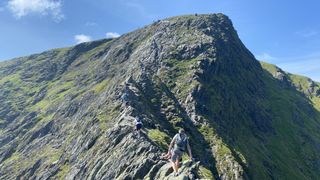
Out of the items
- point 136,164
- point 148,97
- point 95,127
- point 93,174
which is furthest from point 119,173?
point 148,97

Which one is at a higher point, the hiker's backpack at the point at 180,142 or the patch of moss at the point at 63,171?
the hiker's backpack at the point at 180,142

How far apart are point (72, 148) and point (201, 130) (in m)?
58.3

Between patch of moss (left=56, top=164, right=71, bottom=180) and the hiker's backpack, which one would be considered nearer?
the hiker's backpack

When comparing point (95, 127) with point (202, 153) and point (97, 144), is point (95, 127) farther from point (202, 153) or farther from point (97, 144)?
point (202, 153)

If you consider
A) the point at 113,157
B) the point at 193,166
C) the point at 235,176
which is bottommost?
the point at 235,176

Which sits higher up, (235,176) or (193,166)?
(193,166)

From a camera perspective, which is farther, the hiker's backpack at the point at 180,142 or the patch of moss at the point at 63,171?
the patch of moss at the point at 63,171

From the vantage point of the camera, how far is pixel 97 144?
463 feet

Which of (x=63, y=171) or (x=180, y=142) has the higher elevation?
(x=180, y=142)

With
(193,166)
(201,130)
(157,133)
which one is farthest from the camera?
(201,130)

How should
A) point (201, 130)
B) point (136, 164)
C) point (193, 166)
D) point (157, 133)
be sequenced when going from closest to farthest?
1. point (193, 166)
2. point (136, 164)
3. point (157, 133)
4. point (201, 130)

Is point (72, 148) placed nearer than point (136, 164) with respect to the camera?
No

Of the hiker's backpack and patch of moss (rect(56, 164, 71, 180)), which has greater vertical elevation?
the hiker's backpack

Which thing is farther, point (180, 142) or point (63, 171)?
point (63, 171)
